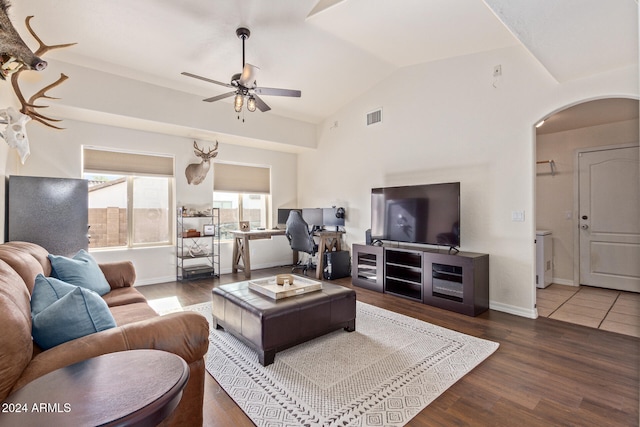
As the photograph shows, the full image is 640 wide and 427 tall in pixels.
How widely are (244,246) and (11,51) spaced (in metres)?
3.87

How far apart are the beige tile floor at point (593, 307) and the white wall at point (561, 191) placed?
0.47m

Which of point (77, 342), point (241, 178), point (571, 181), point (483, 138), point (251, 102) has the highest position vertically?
point (251, 102)

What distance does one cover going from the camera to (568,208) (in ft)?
15.7

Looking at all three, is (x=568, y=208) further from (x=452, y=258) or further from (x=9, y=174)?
(x=9, y=174)

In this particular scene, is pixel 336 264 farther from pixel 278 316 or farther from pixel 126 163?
pixel 126 163

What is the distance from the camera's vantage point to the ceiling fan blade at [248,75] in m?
2.88

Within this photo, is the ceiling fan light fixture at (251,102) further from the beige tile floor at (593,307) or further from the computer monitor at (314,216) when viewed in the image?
the beige tile floor at (593,307)

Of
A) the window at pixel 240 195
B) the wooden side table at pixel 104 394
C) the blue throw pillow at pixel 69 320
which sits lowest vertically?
the wooden side table at pixel 104 394

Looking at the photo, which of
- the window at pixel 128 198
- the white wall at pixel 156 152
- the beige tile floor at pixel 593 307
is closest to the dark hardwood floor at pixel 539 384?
the beige tile floor at pixel 593 307

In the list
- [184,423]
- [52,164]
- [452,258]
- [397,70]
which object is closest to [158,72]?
[52,164]

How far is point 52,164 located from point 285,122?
11.7 ft

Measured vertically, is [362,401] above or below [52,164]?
below

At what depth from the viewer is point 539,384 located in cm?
210

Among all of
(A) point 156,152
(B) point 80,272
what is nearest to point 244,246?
(A) point 156,152
